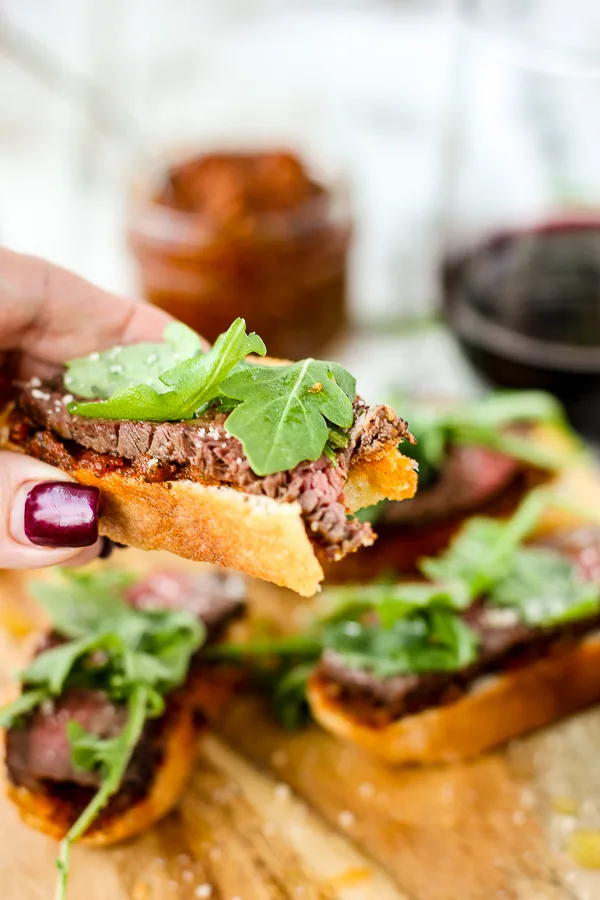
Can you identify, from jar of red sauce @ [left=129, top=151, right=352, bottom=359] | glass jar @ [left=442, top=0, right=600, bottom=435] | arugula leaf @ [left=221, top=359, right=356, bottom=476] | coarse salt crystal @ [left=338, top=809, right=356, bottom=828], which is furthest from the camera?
jar of red sauce @ [left=129, top=151, right=352, bottom=359]

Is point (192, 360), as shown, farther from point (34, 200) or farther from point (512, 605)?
point (34, 200)

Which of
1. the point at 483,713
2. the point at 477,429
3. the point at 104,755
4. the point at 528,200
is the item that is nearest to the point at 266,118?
the point at 528,200

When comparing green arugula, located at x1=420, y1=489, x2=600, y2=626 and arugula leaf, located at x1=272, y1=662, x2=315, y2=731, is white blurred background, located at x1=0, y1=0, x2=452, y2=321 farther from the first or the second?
arugula leaf, located at x1=272, y1=662, x2=315, y2=731

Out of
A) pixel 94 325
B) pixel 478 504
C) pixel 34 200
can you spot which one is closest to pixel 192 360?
pixel 94 325

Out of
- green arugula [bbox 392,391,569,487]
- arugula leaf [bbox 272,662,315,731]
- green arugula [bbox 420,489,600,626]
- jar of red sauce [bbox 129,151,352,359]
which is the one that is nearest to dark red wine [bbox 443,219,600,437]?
green arugula [bbox 392,391,569,487]

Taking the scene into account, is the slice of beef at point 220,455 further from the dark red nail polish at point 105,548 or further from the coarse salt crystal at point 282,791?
the coarse salt crystal at point 282,791

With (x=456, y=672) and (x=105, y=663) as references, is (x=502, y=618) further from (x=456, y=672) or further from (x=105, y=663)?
(x=105, y=663)

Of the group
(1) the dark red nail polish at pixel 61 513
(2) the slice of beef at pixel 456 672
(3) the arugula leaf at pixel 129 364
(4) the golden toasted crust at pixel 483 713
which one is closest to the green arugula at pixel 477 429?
(2) the slice of beef at pixel 456 672
